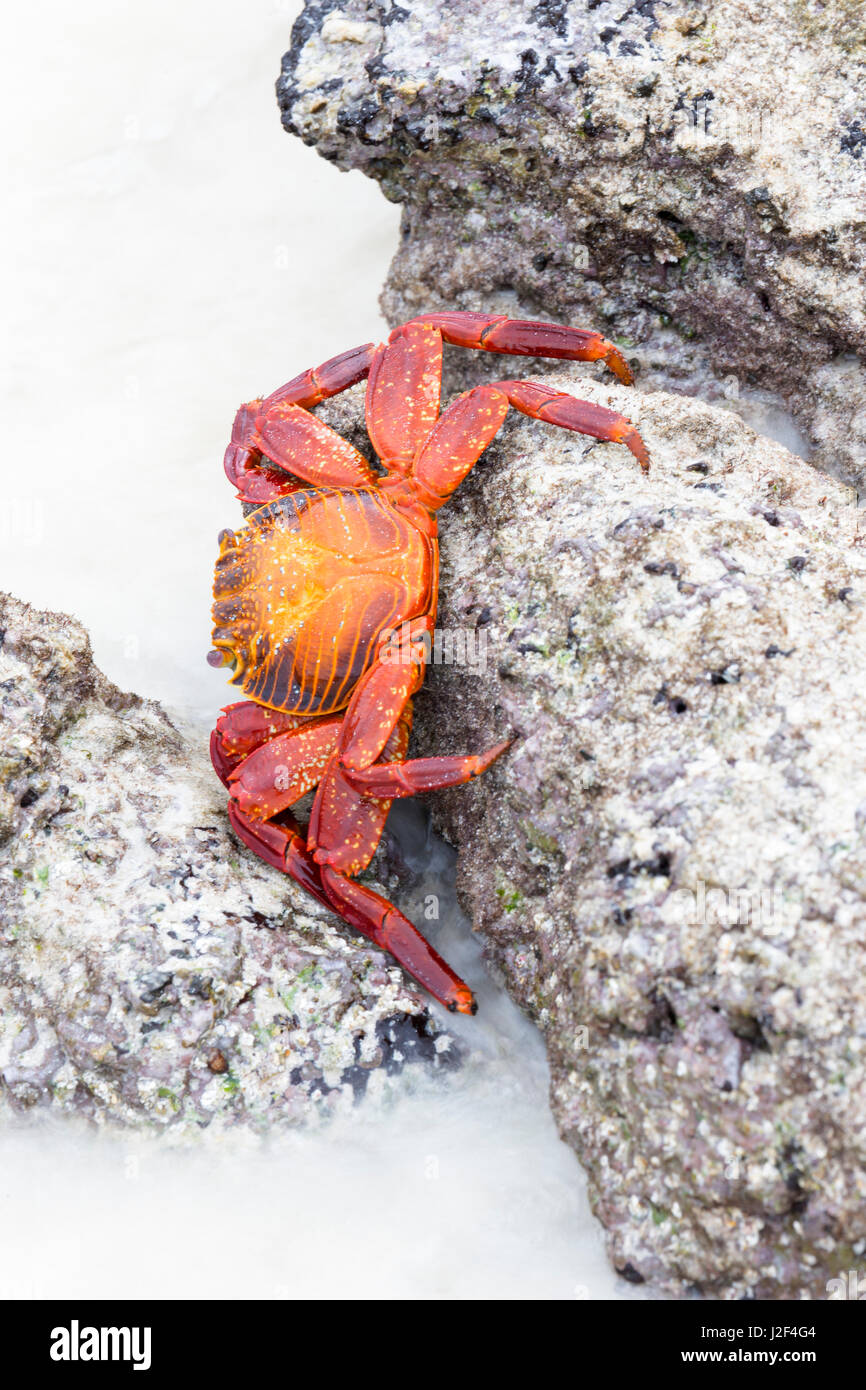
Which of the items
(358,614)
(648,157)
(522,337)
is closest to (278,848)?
(358,614)

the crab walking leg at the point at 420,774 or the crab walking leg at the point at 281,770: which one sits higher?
the crab walking leg at the point at 420,774

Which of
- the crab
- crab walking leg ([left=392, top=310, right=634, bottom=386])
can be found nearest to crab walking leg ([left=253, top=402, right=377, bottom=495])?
the crab

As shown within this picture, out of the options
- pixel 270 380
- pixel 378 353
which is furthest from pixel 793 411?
pixel 270 380

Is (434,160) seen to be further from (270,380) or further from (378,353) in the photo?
(270,380)

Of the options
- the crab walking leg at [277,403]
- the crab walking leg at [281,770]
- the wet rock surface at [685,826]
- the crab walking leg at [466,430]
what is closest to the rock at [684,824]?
the wet rock surface at [685,826]

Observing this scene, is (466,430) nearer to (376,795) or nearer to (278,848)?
(376,795)

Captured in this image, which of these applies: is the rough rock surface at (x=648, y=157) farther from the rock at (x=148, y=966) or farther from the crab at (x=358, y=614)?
the rock at (x=148, y=966)
